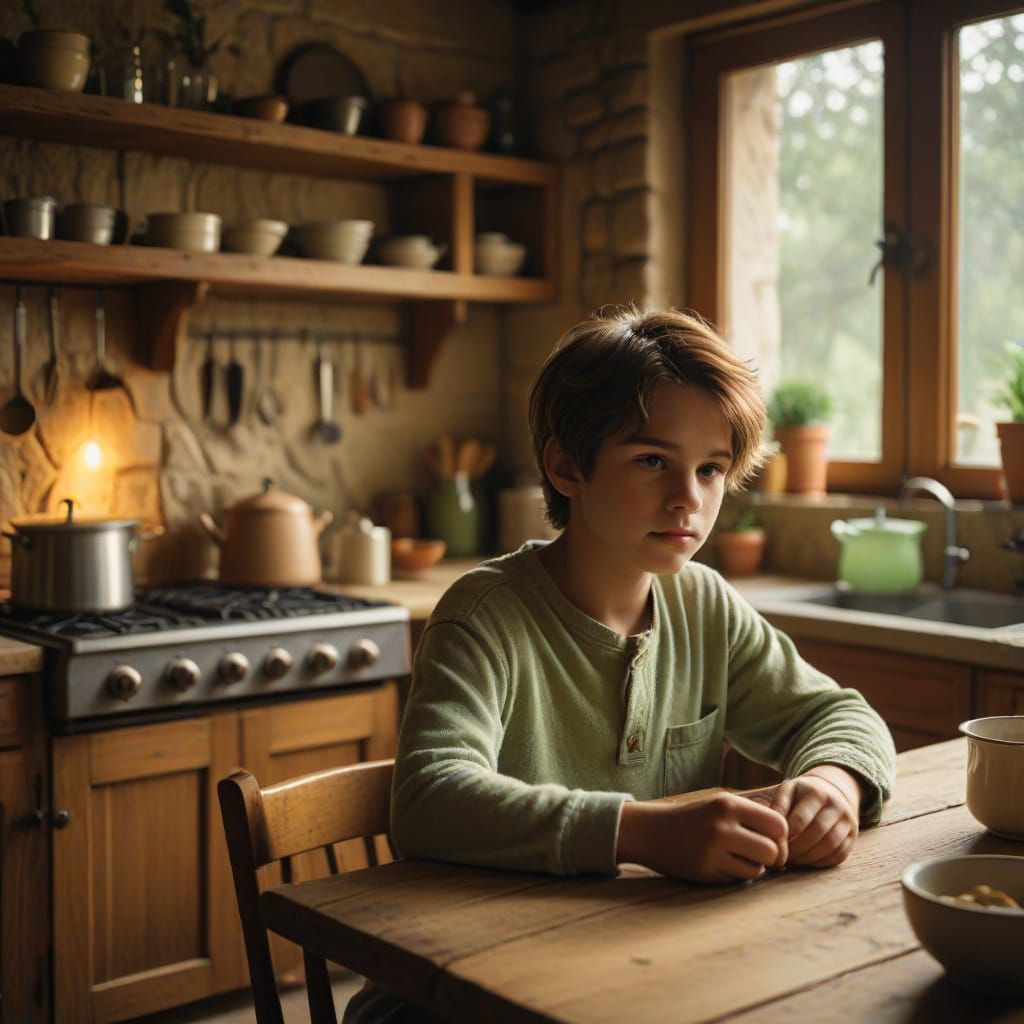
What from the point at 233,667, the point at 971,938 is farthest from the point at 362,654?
the point at 971,938

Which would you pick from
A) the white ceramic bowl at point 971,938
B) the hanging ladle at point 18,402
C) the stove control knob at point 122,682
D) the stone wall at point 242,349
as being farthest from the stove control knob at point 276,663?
the white ceramic bowl at point 971,938

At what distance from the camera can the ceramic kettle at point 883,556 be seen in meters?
3.16

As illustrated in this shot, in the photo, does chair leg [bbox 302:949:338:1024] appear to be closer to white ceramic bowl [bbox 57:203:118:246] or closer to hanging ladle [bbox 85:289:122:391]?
white ceramic bowl [bbox 57:203:118:246]

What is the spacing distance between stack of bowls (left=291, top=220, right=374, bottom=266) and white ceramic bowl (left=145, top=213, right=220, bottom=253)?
0.95 ft

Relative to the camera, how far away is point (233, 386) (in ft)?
11.6

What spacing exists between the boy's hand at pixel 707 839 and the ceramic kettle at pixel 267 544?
6.85 feet

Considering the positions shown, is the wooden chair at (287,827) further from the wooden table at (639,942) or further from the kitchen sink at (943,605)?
the kitchen sink at (943,605)

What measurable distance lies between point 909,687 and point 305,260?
1.74 m

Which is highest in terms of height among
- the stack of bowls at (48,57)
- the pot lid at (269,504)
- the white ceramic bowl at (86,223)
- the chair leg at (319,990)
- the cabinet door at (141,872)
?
the stack of bowls at (48,57)

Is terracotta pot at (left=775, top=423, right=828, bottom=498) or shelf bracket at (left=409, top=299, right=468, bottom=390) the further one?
shelf bracket at (left=409, top=299, right=468, bottom=390)

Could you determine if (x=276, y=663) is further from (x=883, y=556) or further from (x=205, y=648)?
(x=883, y=556)

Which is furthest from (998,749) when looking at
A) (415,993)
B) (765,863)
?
(415,993)

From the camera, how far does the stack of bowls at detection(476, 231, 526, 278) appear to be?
148 inches

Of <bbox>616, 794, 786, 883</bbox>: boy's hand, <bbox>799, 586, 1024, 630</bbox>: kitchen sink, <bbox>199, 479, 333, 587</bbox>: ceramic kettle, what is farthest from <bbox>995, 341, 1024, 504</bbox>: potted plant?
<bbox>616, 794, 786, 883</bbox>: boy's hand
